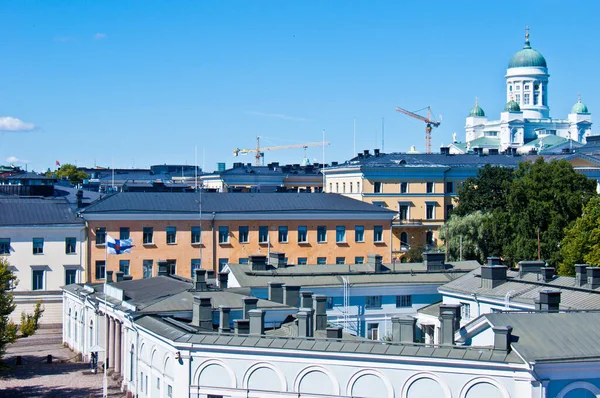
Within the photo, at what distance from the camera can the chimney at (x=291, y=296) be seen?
41969 mm

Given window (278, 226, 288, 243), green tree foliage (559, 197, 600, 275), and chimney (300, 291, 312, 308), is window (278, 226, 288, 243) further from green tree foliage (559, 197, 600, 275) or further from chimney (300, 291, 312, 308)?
chimney (300, 291, 312, 308)

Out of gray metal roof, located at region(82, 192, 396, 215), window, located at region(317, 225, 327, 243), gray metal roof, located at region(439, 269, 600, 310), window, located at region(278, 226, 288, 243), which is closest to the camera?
gray metal roof, located at region(439, 269, 600, 310)

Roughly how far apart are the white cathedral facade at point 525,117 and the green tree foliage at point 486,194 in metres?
76.4

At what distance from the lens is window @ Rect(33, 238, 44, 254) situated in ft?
210

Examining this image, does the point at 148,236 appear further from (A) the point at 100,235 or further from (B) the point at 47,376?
(B) the point at 47,376

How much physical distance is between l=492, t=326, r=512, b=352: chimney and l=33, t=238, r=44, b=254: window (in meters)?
42.6

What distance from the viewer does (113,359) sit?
46.0 m

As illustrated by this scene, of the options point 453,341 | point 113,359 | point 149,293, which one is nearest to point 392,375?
point 453,341

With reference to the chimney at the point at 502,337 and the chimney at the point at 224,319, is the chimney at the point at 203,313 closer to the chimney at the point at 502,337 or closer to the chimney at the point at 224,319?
the chimney at the point at 224,319

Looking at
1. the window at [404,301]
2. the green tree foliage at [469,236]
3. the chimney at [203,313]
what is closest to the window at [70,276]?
the window at [404,301]

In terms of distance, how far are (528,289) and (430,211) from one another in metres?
50.3

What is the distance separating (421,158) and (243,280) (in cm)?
5029

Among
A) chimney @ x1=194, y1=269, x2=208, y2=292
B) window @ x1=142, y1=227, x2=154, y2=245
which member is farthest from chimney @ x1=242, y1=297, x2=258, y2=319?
window @ x1=142, y1=227, x2=154, y2=245

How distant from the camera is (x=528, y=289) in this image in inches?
1585
